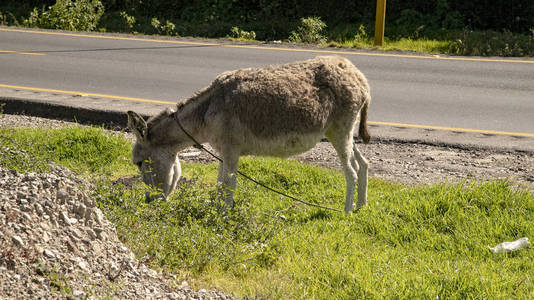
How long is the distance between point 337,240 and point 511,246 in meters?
1.51

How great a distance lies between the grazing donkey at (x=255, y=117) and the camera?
19.2 ft

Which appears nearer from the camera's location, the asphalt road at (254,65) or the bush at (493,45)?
the asphalt road at (254,65)

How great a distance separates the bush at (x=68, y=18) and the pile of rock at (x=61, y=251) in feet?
46.8

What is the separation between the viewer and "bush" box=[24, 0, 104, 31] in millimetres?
18312

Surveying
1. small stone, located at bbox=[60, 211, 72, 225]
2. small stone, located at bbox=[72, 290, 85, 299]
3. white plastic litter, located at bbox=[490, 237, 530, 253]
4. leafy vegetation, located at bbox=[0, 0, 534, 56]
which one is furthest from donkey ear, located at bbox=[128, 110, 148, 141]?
leafy vegetation, located at bbox=[0, 0, 534, 56]

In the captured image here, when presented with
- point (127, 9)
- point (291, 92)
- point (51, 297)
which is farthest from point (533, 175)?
point (127, 9)

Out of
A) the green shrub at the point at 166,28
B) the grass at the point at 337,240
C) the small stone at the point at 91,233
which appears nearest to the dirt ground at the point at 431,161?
the grass at the point at 337,240

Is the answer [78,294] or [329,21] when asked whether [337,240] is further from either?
[329,21]

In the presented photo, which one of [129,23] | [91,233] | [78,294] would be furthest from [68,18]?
[78,294]

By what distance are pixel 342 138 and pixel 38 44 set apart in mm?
11760

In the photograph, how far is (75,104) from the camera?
10.1 meters

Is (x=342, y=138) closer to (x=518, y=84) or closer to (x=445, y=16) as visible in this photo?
(x=518, y=84)

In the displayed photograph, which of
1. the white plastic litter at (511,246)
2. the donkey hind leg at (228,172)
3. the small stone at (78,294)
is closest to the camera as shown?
the small stone at (78,294)

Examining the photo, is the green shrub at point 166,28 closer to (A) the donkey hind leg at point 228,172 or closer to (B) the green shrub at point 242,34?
(B) the green shrub at point 242,34
